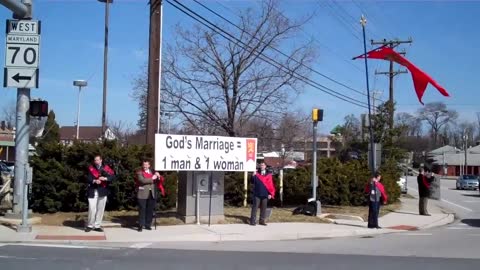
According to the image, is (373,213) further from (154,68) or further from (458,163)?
(458,163)

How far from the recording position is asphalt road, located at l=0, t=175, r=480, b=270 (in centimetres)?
953

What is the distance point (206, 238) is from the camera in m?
13.2

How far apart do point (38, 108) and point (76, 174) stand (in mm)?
2702

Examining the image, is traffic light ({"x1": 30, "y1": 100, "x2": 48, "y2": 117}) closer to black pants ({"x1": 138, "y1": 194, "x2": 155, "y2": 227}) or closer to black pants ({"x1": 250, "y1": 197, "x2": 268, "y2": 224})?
black pants ({"x1": 138, "y1": 194, "x2": 155, "y2": 227})

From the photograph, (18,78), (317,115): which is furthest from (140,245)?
(317,115)

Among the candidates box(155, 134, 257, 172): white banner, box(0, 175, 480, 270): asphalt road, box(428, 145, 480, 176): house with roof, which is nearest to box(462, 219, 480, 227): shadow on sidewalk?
box(0, 175, 480, 270): asphalt road

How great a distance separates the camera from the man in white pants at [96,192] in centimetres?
1333

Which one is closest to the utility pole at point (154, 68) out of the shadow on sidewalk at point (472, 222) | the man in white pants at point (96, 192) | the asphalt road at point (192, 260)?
the man in white pants at point (96, 192)

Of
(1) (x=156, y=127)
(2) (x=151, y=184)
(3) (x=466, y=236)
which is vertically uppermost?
(1) (x=156, y=127)

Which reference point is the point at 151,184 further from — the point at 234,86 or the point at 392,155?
the point at 392,155

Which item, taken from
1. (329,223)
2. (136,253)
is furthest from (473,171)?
(136,253)

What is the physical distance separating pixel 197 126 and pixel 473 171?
277 feet

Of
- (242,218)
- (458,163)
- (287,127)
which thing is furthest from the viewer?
(458,163)

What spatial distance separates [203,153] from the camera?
15.1m
